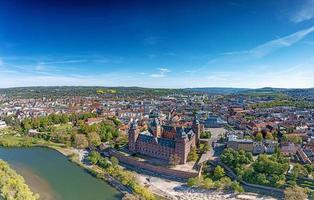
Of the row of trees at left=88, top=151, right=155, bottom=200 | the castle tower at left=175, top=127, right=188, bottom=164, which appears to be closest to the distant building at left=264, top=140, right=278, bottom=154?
the castle tower at left=175, top=127, right=188, bottom=164

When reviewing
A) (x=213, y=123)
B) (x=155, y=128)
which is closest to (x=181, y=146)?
(x=155, y=128)

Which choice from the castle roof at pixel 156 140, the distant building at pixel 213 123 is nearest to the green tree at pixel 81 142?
the castle roof at pixel 156 140

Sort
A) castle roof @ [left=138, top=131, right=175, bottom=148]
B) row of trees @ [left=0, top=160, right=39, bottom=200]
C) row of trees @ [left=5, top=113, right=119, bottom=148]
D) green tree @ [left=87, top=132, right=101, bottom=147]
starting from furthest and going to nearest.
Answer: row of trees @ [left=5, top=113, right=119, bottom=148] → green tree @ [left=87, top=132, right=101, bottom=147] → castle roof @ [left=138, top=131, right=175, bottom=148] → row of trees @ [left=0, top=160, right=39, bottom=200]

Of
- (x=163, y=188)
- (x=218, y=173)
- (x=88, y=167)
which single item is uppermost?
(x=218, y=173)

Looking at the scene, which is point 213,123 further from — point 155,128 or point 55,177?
point 55,177

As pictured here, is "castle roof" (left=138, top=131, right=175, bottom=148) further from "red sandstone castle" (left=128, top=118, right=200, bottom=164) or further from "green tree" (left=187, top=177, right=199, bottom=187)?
"green tree" (left=187, top=177, right=199, bottom=187)
